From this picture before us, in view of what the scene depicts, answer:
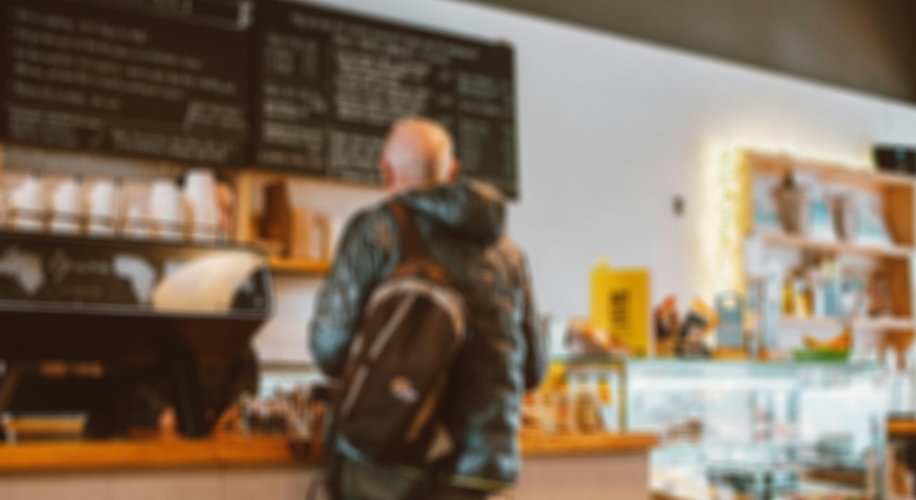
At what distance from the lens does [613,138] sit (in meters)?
5.03

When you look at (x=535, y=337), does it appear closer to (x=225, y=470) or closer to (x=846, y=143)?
(x=225, y=470)

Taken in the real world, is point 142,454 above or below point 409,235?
below

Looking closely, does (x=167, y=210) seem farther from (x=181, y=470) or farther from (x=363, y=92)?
(x=363, y=92)

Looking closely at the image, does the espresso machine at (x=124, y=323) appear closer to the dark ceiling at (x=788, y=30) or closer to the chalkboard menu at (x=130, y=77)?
the chalkboard menu at (x=130, y=77)

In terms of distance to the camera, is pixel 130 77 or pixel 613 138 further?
pixel 613 138

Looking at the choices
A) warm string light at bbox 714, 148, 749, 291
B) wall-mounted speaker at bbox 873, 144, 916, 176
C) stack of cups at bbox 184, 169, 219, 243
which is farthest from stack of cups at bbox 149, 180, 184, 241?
wall-mounted speaker at bbox 873, 144, 916, 176

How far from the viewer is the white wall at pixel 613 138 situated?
4719 millimetres

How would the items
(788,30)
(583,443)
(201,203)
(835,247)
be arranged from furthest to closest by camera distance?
1. (788,30)
2. (835,247)
3. (201,203)
4. (583,443)

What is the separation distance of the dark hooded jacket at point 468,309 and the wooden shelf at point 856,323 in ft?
11.5

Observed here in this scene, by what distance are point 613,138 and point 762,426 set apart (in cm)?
172

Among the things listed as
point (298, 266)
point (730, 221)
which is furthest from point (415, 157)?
point (730, 221)

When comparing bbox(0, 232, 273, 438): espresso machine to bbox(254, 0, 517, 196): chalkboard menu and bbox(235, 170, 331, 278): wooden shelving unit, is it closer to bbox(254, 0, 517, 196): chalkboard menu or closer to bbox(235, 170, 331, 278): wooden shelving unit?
bbox(235, 170, 331, 278): wooden shelving unit

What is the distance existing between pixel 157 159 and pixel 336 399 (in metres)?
1.93

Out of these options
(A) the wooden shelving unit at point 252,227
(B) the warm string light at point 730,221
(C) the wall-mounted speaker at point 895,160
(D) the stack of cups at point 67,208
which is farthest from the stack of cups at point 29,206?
(C) the wall-mounted speaker at point 895,160
